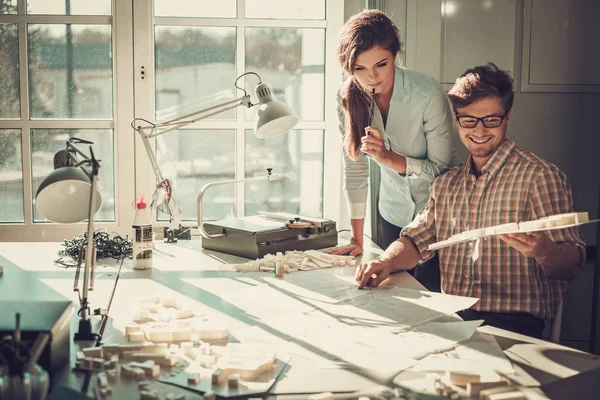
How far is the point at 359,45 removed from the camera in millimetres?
2074

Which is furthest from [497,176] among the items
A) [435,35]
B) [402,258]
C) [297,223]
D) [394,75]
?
[435,35]

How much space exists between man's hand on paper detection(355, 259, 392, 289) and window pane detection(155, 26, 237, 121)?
153cm

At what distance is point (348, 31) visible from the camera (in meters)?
2.13

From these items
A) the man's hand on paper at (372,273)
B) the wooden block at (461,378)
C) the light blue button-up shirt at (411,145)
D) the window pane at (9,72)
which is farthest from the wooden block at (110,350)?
the window pane at (9,72)

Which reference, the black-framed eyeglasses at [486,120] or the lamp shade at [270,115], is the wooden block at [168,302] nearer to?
the lamp shade at [270,115]

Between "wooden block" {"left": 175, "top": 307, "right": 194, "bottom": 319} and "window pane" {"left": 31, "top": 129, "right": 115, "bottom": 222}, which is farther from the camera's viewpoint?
"window pane" {"left": 31, "top": 129, "right": 115, "bottom": 222}

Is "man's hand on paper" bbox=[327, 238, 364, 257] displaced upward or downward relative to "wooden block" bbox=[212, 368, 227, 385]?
upward

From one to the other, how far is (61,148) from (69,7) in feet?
2.19

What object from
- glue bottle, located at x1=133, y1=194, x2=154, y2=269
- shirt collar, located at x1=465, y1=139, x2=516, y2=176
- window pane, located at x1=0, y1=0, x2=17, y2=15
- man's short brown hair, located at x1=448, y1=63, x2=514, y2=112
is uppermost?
window pane, located at x1=0, y1=0, x2=17, y2=15

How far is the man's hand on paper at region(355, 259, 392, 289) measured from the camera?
1809 millimetres

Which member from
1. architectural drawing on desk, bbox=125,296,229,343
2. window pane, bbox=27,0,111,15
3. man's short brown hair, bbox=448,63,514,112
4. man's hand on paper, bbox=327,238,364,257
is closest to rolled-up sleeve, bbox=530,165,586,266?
man's short brown hair, bbox=448,63,514,112

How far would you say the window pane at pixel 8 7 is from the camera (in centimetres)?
297

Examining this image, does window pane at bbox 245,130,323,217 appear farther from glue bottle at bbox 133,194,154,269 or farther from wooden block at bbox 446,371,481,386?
wooden block at bbox 446,371,481,386

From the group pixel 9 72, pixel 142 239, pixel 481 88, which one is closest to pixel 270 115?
pixel 142 239
